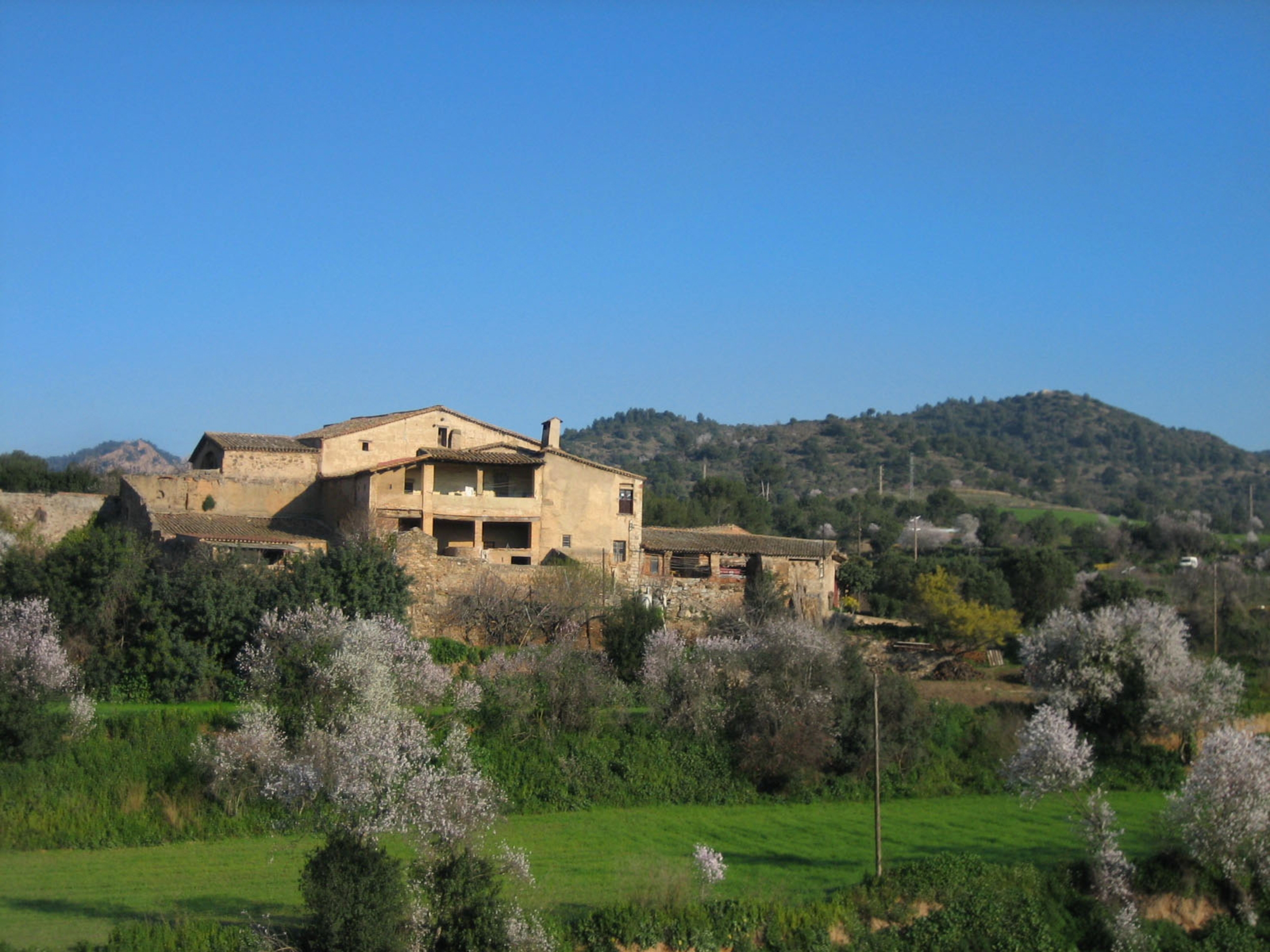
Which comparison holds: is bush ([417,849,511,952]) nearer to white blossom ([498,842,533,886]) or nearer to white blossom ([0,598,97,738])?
white blossom ([498,842,533,886])

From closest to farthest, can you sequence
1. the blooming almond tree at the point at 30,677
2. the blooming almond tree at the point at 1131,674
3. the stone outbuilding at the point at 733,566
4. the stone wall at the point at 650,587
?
the blooming almond tree at the point at 30,677 → the blooming almond tree at the point at 1131,674 → the stone wall at the point at 650,587 → the stone outbuilding at the point at 733,566

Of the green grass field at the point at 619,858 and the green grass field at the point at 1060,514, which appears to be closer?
the green grass field at the point at 619,858

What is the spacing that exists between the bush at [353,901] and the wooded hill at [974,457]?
69.6 metres

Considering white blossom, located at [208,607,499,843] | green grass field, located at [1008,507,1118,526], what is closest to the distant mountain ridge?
green grass field, located at [1008,507,1118,526]

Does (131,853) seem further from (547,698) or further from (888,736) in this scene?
(888,736)

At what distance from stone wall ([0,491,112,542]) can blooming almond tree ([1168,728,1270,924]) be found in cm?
2816

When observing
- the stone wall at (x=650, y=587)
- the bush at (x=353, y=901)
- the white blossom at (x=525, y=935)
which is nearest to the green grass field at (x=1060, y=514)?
the stone wall at (x=650, y=587)

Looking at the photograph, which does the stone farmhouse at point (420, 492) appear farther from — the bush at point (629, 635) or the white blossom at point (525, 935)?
the white blossom at point (525, 935)

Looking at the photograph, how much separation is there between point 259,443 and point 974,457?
384 feet

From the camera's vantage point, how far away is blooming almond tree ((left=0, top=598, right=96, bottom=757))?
75.5ft

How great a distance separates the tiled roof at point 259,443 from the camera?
3581 cm

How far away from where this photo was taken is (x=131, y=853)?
69.6 ft

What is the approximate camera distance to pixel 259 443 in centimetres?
3650

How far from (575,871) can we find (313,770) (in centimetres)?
484
